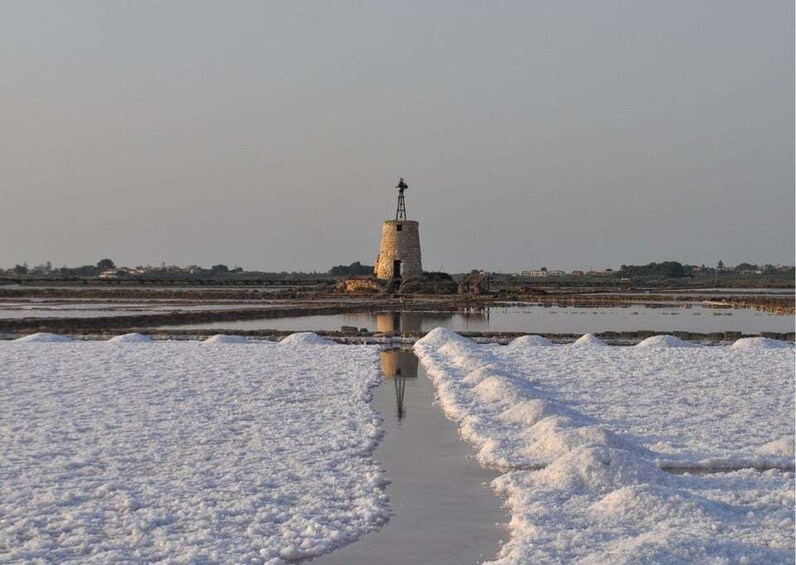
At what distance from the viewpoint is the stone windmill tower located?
38969mm

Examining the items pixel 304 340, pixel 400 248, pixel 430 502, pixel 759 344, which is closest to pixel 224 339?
pixel 304 340

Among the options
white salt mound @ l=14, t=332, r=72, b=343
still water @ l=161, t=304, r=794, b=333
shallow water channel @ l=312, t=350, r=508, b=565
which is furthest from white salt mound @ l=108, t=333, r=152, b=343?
shallow water channel @ l=312, t=350, r=508, b=565

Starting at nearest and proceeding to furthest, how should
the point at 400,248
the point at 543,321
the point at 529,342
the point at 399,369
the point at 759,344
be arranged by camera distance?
the point at 399,369
the point at 759,344
the point at 529,342
the point at 543,321
the point at 400,248

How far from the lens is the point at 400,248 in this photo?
3953 centimetres

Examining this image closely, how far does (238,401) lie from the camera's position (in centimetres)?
914

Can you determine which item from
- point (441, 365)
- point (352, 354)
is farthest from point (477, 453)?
point (352, 354)

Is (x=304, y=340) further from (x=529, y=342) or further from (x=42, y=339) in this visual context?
(x=42, y=339)

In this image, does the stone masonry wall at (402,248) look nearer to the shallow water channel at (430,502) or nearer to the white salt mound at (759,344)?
the white salt mound at (759,344)

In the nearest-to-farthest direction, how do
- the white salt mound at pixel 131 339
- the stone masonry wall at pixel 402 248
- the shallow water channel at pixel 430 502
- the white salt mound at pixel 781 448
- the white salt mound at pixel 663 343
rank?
the shallow water channel at pixel 430 502, the white salt mound at pixel 781 448, the white salt mound at pixel 663 343, the white salt mound at pixel 131 339, the stone masonry wall at pixel 402 248

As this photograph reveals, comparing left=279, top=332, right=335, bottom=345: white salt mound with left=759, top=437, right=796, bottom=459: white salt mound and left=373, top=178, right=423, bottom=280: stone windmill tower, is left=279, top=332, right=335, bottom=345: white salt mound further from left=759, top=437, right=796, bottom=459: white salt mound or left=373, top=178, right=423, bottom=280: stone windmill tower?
left=373, top=178, right=423, bottom=280: stone windmill tower

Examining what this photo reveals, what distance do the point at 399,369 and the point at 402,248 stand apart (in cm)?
A: 2736

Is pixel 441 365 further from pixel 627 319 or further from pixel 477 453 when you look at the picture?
pixel 627 319

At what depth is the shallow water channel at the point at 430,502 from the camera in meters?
4.53

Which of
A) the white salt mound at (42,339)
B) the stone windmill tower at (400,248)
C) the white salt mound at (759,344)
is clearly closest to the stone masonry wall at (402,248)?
the stone windmill tower at (400,248)
